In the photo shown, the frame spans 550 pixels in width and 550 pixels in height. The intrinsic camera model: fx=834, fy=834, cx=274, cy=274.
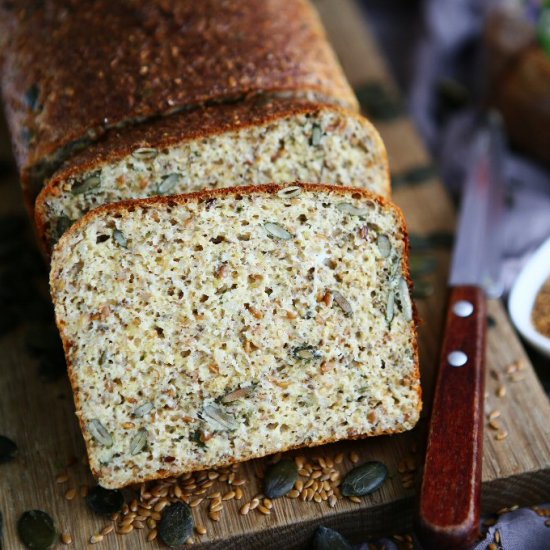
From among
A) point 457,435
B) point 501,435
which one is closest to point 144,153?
point 457,435

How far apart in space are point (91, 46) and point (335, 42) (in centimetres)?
198

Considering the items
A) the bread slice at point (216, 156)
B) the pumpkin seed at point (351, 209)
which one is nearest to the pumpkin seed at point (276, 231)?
the pumpkin seed at point (351, 209)

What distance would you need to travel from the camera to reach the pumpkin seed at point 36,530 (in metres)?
2.67

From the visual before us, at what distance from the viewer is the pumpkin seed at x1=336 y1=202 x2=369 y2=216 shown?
2746 millimetres

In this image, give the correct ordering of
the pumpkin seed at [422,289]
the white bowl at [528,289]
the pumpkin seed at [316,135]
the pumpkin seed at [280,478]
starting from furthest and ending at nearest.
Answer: the pumpkin seed at [422,289], the white bowl at [528,289], the pumpkin seed at [316,135], the pumpkin seed at [280,478]

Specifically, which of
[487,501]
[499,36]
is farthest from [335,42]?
[487,501]

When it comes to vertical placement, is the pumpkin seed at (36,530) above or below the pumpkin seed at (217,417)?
below

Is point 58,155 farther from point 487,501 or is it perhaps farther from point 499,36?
point 499,36

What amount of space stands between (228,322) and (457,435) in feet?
2.68

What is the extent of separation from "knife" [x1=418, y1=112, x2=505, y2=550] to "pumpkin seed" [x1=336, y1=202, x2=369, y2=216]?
1.97 feet

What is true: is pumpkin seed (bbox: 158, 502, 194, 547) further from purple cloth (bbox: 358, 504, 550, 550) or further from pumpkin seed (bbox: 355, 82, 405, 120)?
pumpkin seed (bbox: 355, 82, 405, 120)

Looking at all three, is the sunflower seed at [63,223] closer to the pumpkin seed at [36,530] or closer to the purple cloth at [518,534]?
the pumpkin seed at [36,530]

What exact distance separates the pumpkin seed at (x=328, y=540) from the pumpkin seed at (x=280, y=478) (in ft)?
0.56

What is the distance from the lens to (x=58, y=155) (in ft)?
10.2
